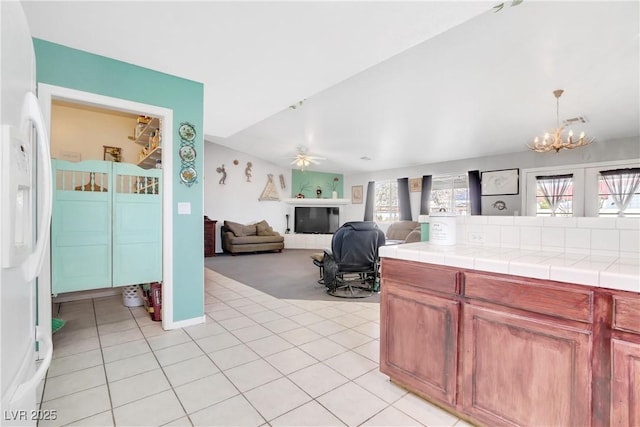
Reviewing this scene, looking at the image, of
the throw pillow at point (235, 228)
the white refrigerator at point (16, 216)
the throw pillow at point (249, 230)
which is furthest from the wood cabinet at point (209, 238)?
the white refrigerator at point (16, 216)

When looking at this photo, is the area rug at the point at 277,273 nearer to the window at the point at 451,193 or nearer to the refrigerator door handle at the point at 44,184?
the refrigerator door handle at the point at 44,184

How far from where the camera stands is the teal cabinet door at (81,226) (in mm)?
2344

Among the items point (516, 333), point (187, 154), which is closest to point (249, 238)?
point (187, 154)

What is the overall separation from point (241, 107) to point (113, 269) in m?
2.33

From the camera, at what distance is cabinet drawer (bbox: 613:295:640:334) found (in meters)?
1.05

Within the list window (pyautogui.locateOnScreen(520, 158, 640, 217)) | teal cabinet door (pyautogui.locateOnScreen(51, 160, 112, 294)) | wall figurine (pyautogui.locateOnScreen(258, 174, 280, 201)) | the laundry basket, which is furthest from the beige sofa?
window (pyautogui.locateOnScreen(520, 158, 640, 217))

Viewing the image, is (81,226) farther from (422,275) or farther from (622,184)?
(622,184)

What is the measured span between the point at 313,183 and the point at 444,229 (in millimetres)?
8173

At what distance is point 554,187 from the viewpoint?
20.4ft

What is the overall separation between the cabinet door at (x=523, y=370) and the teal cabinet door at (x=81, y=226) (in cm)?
282

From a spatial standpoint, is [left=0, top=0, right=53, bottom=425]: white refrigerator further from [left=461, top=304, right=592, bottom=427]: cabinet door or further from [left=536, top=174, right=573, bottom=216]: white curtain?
[left=536, top=174, right=573, bottom=216]: white curtain

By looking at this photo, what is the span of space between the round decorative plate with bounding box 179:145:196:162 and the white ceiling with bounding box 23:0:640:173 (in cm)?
68

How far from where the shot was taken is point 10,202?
0.74 meters

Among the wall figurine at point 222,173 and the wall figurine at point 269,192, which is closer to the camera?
the wall figurine at point 222,173
